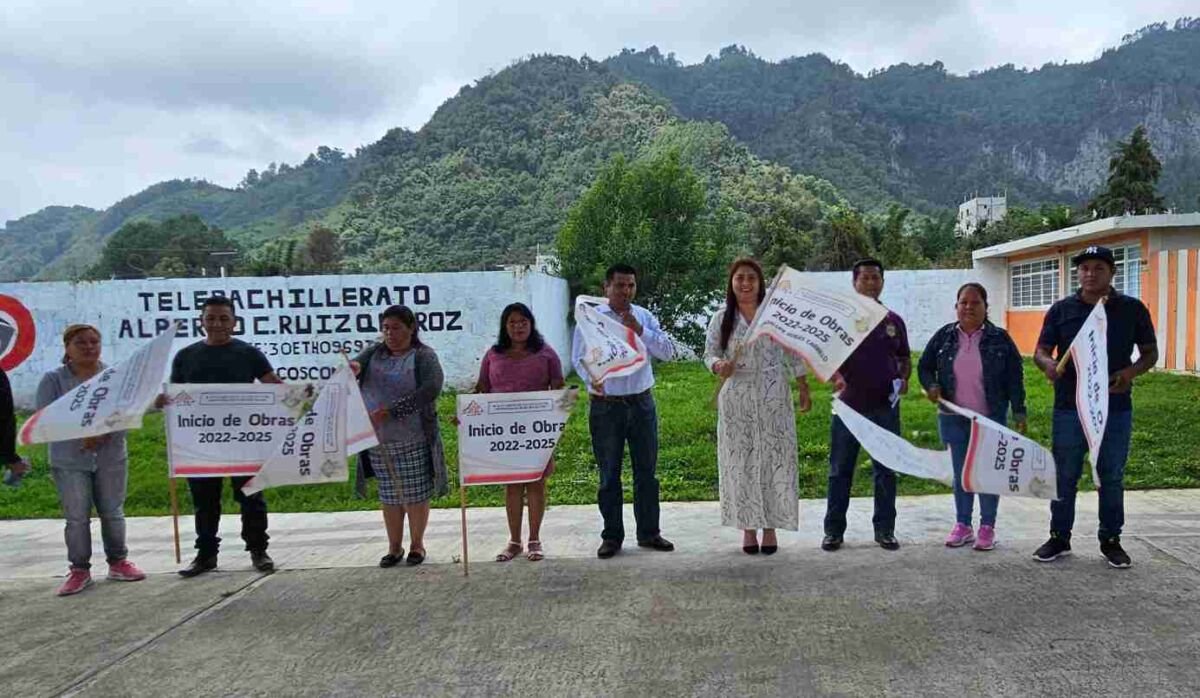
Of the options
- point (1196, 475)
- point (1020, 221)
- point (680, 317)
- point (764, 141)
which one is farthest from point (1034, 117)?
point (1196, 475)

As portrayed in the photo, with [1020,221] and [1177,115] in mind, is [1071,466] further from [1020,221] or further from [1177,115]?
[1177,115]

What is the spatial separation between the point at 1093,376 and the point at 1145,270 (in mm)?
11764

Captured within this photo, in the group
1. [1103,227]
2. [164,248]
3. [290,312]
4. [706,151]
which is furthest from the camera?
[706,151]

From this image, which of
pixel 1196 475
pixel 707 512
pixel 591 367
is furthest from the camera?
pixel 1196 475

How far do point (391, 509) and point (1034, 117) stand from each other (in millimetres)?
129015

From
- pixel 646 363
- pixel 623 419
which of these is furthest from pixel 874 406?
pixel 623 419

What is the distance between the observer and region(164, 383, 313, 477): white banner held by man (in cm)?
488

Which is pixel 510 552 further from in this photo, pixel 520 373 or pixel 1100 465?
pixel 1100 465

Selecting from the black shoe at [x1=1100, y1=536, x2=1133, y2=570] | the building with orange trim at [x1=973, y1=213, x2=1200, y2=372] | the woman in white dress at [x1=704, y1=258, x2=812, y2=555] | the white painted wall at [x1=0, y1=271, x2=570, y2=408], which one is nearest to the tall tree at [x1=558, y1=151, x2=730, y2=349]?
the white painted wall at [x1=0, y1=271, x2=570, y2=408]

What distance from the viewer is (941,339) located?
4961mm

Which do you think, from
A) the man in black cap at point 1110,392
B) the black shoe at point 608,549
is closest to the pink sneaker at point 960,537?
the man in black cap at point 1110,392

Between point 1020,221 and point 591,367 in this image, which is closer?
point 591,367

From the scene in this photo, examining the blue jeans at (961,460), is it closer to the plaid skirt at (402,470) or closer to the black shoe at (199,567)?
the plaid skirt at (402,470)

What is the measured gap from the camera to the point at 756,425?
4.85 metres
